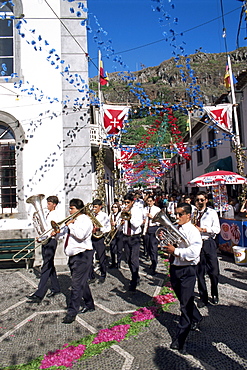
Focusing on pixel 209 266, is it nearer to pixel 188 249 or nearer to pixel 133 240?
pixel 133 240

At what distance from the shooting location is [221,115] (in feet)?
35.8

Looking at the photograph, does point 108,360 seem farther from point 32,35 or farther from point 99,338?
point 32,35

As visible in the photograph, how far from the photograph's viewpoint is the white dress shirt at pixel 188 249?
371cm

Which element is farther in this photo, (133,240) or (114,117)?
(114,117)

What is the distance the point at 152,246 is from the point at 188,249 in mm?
4170

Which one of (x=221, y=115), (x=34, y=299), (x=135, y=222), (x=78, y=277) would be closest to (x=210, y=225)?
(x=135, y=222)

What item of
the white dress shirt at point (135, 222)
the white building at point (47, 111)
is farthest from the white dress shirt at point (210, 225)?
the white building at point (47, 111)

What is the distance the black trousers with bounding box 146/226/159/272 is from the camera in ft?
24.6

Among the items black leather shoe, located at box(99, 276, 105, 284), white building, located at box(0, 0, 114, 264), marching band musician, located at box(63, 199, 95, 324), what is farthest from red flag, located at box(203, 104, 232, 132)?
marching band musician, located at box(63, 199, 95, 324)

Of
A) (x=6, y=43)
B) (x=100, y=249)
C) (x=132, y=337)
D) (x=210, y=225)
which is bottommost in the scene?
(x=132, y=337)

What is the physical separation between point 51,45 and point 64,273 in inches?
252

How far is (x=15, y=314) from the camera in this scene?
529cm

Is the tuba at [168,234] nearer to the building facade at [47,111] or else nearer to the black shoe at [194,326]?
the black shoe at [194,326]

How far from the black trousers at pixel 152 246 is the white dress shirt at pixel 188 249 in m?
3.70
